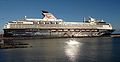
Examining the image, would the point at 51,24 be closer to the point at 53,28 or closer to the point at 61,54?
the point at 53,28

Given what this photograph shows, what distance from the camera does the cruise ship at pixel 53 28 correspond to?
11088cm

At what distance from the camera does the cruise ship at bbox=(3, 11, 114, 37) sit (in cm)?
11088

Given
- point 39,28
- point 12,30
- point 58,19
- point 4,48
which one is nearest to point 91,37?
point 58,19

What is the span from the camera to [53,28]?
115 meters

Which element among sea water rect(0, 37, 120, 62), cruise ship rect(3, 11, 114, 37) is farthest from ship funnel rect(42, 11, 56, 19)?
sea water rect(0, 37, 120, 62)

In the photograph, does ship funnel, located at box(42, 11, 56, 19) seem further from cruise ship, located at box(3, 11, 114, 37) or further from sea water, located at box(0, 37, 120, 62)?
sea water, located at box(0, 37, 120, 62)

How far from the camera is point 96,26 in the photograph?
125062 mm

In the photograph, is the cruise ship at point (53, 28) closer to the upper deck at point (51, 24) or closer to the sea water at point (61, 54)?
the upper deck at point (51, 24)

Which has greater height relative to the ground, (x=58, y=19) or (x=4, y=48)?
(x=58, y=19)

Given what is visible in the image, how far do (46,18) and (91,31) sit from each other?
20.2 m

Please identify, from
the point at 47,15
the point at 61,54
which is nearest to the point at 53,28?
the point at 47,15

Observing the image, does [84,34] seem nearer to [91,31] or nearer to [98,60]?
[91,31]

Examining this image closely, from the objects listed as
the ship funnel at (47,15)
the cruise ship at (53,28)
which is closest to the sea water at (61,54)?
the cruise ship at (53,28)

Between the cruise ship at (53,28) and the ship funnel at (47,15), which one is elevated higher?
the ship funnel at (47,15)
